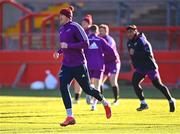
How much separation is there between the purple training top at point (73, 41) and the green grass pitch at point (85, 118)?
1.26 m

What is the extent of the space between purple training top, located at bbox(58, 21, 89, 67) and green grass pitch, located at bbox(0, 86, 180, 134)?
49.8 inches

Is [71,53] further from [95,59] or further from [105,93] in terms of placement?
[105,93]

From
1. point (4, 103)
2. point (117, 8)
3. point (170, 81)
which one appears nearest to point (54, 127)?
point (4, 103)

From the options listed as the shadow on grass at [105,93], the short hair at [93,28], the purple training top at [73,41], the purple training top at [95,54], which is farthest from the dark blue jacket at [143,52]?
the shadow on grass at [105,93]

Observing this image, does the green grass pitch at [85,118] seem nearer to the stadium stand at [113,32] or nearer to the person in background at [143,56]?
the person in background at [143,56]

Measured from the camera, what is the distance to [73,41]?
1445cm

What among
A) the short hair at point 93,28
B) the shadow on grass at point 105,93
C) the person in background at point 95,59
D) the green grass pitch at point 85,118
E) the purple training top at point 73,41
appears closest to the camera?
the green grass pitch at point 85,118

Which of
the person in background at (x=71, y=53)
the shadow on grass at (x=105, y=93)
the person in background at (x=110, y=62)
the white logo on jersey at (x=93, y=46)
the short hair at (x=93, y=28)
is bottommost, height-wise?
the shadow on grass at (x=105, y=93)

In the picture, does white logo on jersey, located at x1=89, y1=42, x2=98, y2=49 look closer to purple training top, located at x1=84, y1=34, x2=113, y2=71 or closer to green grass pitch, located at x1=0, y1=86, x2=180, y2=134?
purple training top, located at x1=84, y1=34, x2=113, y2=71

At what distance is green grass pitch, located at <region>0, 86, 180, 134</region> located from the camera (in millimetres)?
13367

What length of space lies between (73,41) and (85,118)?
2.01 meters

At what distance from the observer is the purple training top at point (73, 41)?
1435 centimetres

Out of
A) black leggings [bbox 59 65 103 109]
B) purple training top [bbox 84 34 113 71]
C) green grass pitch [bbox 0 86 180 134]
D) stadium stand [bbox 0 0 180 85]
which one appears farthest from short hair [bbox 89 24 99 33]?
stadium stand [bbox 0 0 180 85]

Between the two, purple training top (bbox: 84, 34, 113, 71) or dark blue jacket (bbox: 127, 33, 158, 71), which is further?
purple training top (bbox: 84, 34, 113, 71)
